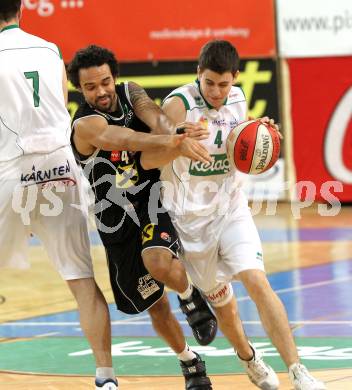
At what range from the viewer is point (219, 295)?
7.06 m

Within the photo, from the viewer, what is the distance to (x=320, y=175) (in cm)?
1612

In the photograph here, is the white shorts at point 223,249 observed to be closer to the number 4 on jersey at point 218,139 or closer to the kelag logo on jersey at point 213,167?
the kelag logo on jersey at point 213,167

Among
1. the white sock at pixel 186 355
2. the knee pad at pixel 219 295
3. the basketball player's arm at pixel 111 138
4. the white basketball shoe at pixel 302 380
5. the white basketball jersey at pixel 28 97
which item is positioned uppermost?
the white basketball jersey at pixel 28 97

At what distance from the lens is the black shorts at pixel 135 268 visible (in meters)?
6.77

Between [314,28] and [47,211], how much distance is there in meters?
10.1

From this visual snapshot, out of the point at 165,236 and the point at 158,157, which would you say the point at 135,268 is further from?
the point at 158,157

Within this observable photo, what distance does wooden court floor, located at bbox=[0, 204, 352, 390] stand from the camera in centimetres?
724

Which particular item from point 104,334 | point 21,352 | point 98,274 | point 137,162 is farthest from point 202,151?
point 98,274

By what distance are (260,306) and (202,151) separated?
3.43 ft

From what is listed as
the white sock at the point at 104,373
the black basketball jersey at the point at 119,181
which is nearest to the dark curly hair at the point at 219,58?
the black basketball jersey at the point at 119,181

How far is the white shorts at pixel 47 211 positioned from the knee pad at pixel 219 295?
2.86 ft

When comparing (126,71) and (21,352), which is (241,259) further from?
(126,71)

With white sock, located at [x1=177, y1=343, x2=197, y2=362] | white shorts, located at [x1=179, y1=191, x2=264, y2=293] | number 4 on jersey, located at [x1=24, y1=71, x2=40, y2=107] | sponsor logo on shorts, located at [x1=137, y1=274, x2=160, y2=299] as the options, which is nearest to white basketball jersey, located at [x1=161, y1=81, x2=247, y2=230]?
white shorts, located at [x1=179, y1=191, x2=264, y2=293]

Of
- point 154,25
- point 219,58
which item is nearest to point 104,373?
point 219,58
